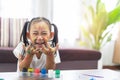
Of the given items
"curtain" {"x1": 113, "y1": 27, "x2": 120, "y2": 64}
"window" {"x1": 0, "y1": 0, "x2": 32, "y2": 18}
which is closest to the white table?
"window" {"x1": 0, "y1": 0, "x2": 32, "y2": 18}

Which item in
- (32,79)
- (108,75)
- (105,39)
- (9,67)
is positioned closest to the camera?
(32,79)

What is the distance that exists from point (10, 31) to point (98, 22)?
4.22 feet

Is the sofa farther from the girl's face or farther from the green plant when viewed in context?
the girl's face

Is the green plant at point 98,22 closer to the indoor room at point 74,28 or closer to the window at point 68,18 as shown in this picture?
the indoor room at point 74,28

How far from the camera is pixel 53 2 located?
3.50 m

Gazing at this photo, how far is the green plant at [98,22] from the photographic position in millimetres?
3365

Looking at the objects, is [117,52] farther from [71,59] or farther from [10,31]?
[10,31]

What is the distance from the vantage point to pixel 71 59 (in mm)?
2635

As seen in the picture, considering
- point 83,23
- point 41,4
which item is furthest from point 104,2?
point 41,4

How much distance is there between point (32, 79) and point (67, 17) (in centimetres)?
269

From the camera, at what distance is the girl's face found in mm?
1041

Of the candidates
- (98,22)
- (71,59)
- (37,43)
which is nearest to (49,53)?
(37,43)

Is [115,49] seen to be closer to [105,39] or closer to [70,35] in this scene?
[105,39]

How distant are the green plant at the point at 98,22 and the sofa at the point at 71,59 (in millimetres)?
738
